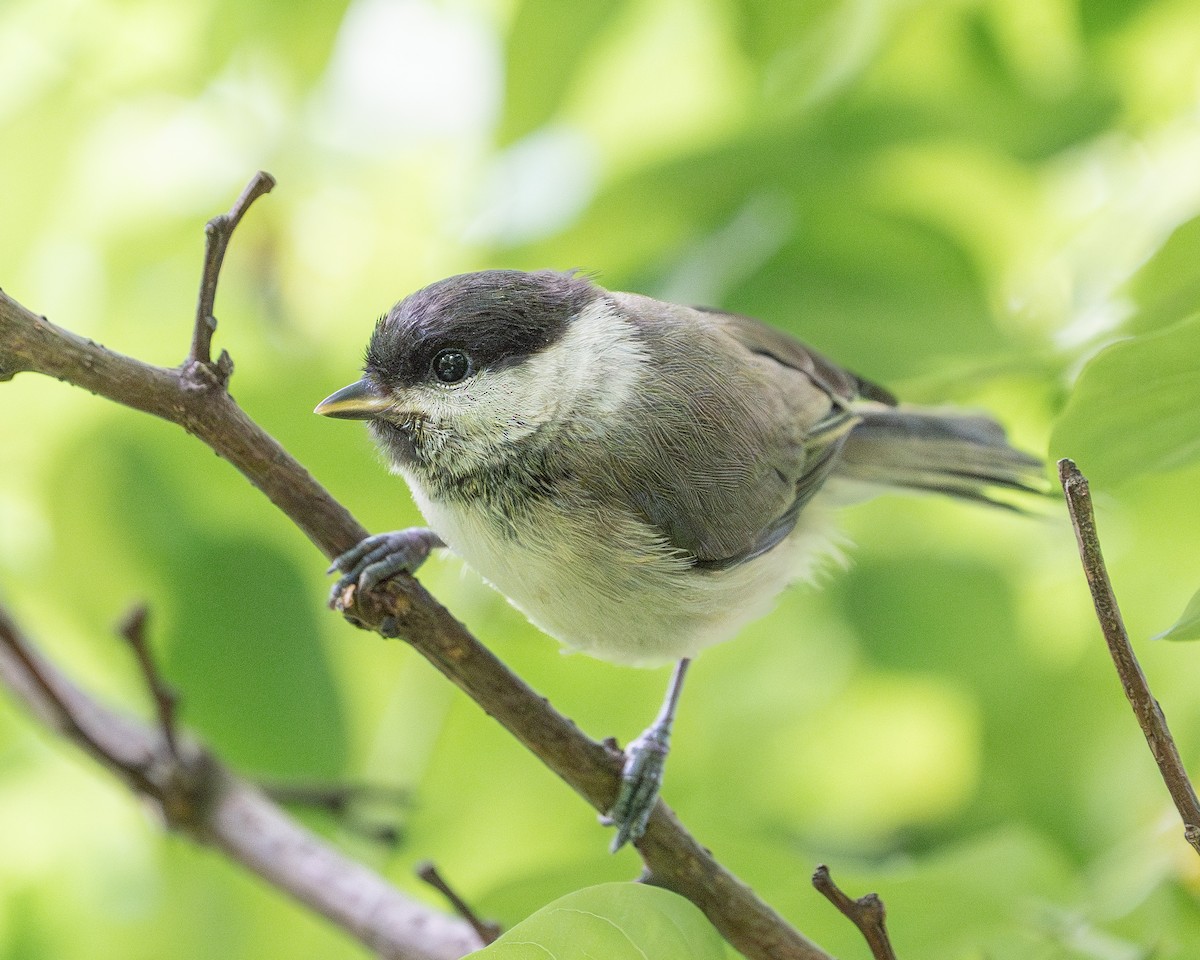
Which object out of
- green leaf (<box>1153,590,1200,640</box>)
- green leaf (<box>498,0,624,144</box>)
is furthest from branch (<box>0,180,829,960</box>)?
green leaf (<box>498,0,624,144</box>)

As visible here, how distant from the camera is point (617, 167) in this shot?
4.13 ft

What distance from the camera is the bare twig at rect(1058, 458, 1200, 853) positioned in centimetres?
59

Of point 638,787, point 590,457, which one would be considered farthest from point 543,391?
point 638,787

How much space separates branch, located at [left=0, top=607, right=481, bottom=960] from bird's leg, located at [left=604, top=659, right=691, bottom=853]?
167 mm

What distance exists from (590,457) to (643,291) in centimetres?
26

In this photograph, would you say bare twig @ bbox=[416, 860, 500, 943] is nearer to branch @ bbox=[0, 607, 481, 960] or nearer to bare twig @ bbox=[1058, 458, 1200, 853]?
branch @ bbox=[0, 607, 481, 960]

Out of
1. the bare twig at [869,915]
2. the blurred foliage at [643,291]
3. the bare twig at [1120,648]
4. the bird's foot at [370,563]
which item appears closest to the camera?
the bare twig at [1120,648]

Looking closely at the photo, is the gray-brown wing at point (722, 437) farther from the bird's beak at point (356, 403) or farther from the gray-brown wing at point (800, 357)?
the bird's beak at point (356, 403)

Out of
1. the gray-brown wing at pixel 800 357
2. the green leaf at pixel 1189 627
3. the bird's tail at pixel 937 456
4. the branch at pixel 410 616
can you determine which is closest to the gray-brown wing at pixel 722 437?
the gray-brown wing at pixel 800 357

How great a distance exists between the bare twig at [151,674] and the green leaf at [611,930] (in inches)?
18.3

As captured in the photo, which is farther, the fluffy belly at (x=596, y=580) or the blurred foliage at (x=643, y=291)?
the blurred foliage at (x=643, y=291)

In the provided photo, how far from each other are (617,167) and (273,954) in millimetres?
835

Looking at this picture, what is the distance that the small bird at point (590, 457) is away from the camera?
3.29ft

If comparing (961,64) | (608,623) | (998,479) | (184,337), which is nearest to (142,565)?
(184,337)
